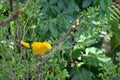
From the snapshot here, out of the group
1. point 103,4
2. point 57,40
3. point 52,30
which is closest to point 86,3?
point 103,4

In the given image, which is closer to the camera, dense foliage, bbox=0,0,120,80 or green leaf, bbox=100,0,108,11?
dense foliage, bbox=0,0,120,80

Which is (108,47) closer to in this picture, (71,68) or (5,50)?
(71,68)

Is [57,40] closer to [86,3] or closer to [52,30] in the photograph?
[52,30]

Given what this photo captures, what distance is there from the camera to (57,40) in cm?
223

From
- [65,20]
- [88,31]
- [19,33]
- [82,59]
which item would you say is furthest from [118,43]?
[19,33]

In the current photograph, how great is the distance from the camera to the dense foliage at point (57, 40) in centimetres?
206

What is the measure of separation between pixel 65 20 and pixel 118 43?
97 cm

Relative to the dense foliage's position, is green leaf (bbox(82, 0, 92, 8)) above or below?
above

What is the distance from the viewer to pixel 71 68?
3221mm

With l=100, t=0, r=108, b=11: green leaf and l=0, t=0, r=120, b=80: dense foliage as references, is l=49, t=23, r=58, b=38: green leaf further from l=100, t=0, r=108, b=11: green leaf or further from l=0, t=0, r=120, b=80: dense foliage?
l=100, t=0, r=108, b=11: green leaf

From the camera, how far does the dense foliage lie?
2.06 meters

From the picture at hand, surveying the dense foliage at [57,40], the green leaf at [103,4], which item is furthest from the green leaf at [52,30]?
the green leaf at [103,4]

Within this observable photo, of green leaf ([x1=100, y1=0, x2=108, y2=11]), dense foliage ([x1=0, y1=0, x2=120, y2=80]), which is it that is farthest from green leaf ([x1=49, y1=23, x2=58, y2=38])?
green leaf ([x1=100, y1=0, x2=108, y2=11])

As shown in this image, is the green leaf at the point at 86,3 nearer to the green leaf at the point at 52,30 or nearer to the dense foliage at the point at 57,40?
the dense foliage at the point at 57,40
